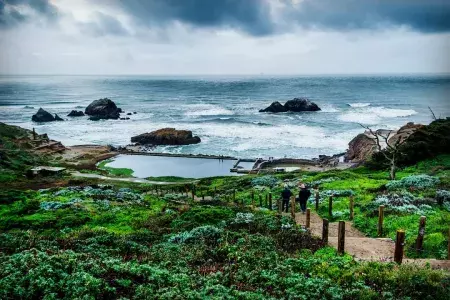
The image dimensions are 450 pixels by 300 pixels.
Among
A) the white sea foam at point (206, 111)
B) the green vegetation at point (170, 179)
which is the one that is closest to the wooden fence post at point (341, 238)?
the green vegetation at point (170, 179)

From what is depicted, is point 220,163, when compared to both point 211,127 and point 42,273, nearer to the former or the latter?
point 211,127

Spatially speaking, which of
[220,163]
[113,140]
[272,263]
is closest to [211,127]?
[113,140]

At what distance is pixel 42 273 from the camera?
10977mm

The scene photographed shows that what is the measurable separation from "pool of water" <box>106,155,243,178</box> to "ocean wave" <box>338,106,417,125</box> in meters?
54.4

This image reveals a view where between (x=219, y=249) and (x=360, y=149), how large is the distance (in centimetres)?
4744

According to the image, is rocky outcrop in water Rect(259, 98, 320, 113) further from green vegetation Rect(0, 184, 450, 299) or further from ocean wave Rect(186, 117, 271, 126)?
green vegetation Rect(0, 184, 450, 299)

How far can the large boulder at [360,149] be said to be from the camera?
178ft

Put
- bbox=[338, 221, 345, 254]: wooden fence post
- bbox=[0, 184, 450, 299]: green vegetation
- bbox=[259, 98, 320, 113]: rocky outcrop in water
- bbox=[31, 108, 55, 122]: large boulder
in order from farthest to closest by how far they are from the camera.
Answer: bbox=[259, 98, 320, 113]: rocky outcrop in water, bbox=[31, 108, 55, 122]: large boulder, bbox=[338, 221, 345, 254]: wooden fence post, bbox=[0, 184, 450, 299]: green vegetation

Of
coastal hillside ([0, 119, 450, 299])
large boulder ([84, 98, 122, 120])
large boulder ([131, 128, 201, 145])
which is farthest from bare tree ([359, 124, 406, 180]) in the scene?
large boulder ([84, 98, 122, 120])

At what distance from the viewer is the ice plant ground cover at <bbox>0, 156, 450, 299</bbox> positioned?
10.8 metres

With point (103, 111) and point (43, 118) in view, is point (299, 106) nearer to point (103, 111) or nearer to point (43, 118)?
point (103, 111)

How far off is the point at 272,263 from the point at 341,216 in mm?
10754

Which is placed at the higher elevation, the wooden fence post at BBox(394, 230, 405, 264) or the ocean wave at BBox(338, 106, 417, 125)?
the wooden fence post at BBox(394, 230, 405, 264)

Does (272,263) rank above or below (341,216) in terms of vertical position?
above
